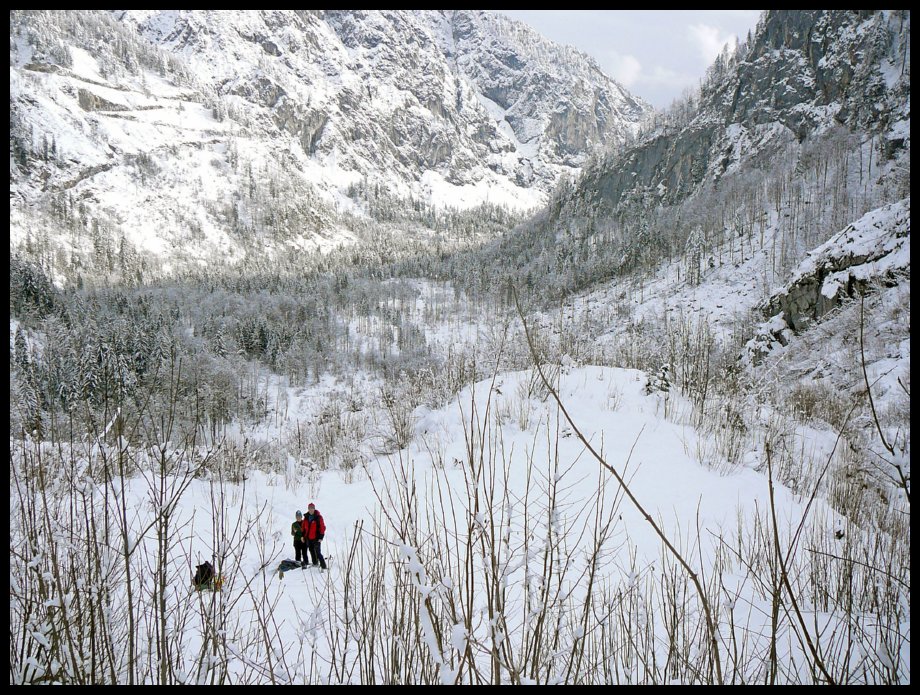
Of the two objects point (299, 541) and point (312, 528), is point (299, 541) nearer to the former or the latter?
point (299, 541)

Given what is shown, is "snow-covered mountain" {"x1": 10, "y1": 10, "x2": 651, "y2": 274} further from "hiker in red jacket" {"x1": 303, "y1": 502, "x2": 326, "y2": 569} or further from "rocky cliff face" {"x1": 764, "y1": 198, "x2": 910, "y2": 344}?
"hiker in red jacket" {"x1": 303, "y1": 502, "x2": 326, "y2": 569}

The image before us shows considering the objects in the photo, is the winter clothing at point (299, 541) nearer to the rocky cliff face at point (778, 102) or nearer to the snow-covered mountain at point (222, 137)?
the rocky cliff face at point (778, 102)

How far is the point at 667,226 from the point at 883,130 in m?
20.0

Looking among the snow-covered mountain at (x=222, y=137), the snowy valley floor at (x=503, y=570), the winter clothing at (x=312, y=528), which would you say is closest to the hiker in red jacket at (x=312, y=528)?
the winter clothing at (x=312, y=528)

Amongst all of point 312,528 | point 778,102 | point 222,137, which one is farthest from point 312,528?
point 222,137

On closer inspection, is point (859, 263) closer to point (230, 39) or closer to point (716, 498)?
point (716, 498)

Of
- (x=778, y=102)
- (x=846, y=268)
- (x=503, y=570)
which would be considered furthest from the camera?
(x=778, y=102)

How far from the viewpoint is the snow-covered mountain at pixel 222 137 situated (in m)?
99.4

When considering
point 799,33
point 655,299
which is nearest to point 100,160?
point 655,299

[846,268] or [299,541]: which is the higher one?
[846,268]

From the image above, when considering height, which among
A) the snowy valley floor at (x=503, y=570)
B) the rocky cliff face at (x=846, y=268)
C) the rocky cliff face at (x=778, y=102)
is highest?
the rocky cliff face at (x=778, y=102)

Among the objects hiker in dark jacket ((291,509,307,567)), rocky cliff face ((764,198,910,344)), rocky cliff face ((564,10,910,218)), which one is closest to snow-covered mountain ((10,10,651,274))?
rocky cliff face ((564,10,910,218))

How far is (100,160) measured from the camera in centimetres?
10462

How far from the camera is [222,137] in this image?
13375 cm
